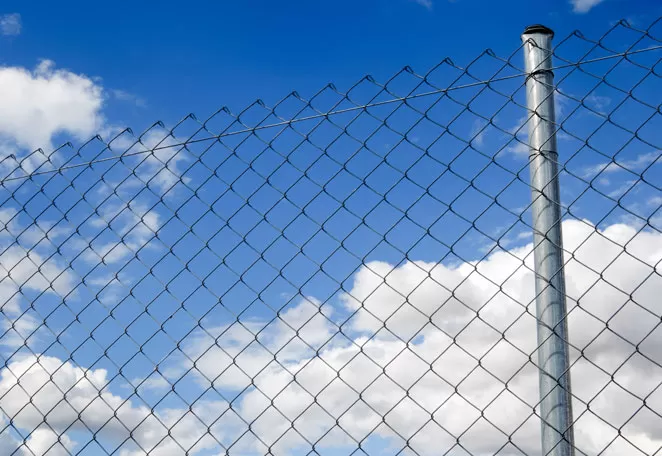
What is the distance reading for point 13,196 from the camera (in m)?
3.40

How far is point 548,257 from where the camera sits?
2373 millimetres

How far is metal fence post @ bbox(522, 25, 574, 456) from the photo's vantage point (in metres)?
2.26

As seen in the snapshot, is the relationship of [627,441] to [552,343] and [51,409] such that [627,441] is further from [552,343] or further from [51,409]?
[51,409]

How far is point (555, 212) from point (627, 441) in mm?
780

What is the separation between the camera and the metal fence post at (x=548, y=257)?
2260mm

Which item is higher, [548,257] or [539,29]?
[539,29]

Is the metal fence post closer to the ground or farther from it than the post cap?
closer to the ground

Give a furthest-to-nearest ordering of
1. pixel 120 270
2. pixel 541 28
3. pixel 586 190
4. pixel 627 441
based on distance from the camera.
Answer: pixel 120 270, pixel 541 28, pixel 586 190, pixel 627 441

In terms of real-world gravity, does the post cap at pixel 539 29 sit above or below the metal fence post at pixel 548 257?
above

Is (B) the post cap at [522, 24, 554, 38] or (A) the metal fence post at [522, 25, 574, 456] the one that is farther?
(B) the post cap at [522, 24, 554, 38]

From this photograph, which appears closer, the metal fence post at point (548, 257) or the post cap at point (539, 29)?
the metal fence post at point (548, 257)

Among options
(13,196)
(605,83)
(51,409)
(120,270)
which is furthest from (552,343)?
(13,196)

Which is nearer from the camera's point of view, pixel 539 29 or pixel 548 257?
pixel 548 257

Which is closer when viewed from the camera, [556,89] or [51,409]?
[556,89]
